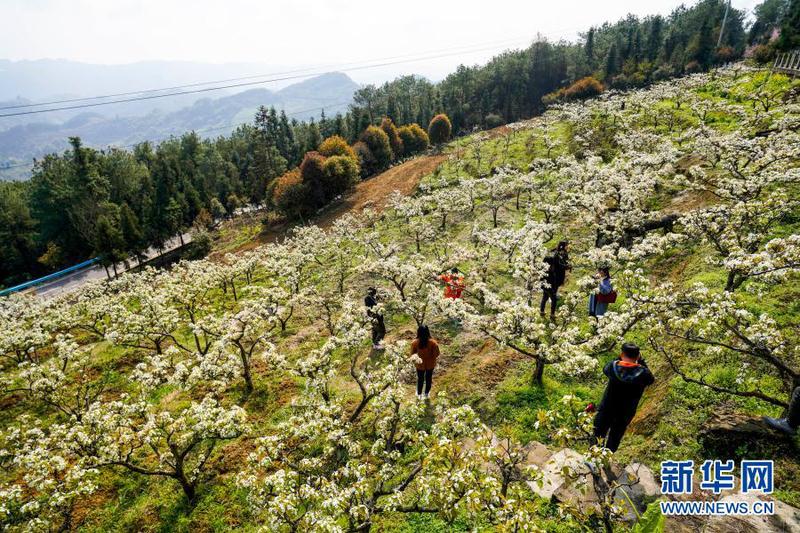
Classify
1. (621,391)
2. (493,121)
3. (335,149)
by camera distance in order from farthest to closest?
(493,121) < (335,149) < (621,391)

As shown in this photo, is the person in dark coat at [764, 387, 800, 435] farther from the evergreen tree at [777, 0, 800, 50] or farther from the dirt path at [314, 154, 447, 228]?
the evergreen tree at [777, 0, 800, 50]

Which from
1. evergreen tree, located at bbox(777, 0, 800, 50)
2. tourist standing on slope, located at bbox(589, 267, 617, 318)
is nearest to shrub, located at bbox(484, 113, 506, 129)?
evergreen tree, located at bbox(777, 0, 800, 50)

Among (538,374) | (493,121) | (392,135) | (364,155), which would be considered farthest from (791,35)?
(538,374)

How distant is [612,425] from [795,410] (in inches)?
129

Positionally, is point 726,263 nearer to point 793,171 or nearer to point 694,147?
point 793,171

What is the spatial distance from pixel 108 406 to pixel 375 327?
952 centimetres

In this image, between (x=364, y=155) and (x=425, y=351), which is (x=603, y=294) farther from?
(x=364, y=155)

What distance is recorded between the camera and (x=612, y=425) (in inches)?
326

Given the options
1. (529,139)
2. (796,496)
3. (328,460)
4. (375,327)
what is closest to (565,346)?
(796,496)

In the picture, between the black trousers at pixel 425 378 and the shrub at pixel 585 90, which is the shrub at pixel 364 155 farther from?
the black trousers at pixel 425 378

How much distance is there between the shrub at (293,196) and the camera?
53031mm

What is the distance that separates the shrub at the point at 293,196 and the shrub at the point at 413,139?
30.2m

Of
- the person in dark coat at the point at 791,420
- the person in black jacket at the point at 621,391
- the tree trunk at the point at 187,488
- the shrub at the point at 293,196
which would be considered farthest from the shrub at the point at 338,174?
the person in dark coat at the point at 791,420

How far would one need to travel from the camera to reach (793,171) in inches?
532
